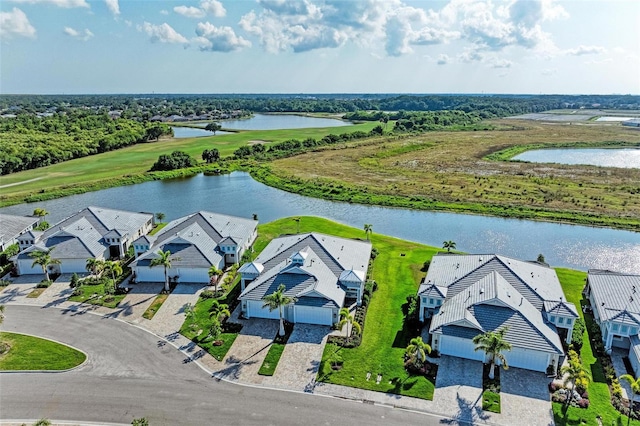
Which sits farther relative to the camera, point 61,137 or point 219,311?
point 61,137

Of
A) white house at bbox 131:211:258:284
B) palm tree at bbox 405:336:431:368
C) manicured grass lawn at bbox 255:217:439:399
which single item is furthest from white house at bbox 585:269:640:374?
white house at bbox 131:211:258:284

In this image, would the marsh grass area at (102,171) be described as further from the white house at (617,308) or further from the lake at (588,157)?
the white house at (617,308)

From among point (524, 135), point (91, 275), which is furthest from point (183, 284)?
point (524, 135)

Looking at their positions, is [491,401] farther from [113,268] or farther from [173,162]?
[173,162]

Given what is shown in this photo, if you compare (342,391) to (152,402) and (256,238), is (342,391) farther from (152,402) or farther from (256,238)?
(256,238)

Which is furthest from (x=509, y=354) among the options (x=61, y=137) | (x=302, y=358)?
(x=61, y=137)

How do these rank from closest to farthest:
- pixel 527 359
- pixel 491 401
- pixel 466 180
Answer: pixel 491 401, pixel 527 359, pixel 466 180
